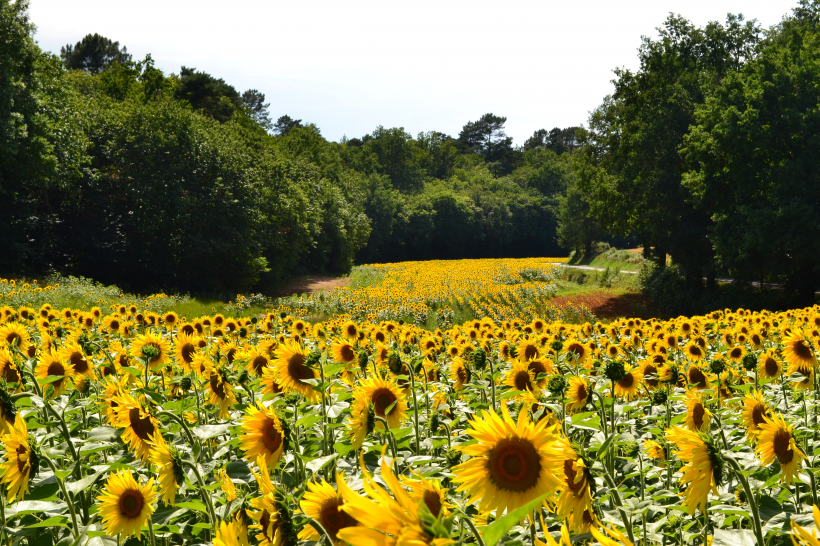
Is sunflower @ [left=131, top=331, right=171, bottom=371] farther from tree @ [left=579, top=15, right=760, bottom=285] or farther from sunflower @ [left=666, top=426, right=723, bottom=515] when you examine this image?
tree @ [left=579, top=15, right=760, bottom=285]

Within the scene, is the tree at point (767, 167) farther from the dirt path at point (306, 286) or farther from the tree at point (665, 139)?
the dirt path at point (306, 286)

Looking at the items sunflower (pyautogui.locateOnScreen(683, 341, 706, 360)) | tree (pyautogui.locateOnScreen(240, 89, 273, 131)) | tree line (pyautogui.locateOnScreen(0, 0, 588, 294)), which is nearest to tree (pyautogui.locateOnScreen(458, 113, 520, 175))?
tree (pyautogui.locateOnScreen(240, 89, 273, 131))

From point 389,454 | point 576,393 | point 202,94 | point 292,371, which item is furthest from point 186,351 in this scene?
point 202,94

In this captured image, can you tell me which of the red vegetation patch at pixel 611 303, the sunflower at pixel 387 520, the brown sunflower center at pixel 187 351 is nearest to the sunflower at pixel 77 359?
the brown sunflower center at pixel 187 351

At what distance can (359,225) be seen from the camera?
4453 centimetres

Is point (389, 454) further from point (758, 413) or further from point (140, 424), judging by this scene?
point (758, 413)

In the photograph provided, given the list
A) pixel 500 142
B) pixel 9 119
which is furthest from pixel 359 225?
pixel 500 142

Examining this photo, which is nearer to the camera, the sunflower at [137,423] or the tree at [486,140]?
the sunflower at [137,423]

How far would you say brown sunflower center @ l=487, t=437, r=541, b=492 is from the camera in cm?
135

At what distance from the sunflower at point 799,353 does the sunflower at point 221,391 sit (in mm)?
3713

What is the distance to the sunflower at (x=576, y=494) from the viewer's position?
161 cm

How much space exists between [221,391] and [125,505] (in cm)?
108

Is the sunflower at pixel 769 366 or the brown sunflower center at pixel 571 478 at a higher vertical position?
the brown sunflower center at pixel 571 478

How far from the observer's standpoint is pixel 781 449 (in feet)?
6.50
